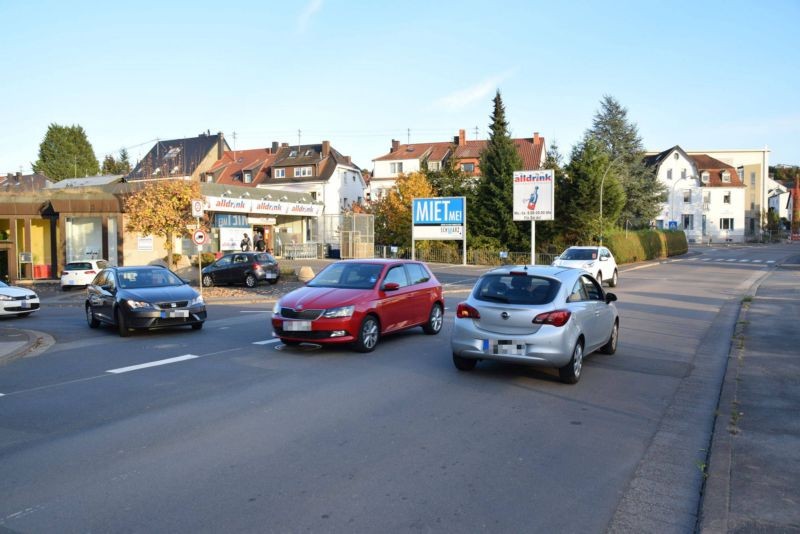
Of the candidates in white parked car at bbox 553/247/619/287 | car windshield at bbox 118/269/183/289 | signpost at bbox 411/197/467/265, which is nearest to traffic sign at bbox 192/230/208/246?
car windshield at bbox 118/269/183/289

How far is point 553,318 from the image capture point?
8562 millimetres

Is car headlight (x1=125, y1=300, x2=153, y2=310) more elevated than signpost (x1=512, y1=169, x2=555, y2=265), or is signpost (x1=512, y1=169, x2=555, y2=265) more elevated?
signpost (x1=512, y1=169, x2=555, y2=265)

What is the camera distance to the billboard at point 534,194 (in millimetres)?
38000

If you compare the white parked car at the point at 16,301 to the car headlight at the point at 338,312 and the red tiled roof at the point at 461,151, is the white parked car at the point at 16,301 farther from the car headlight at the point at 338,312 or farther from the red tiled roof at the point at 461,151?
the red tiled roof at the point at 461,151

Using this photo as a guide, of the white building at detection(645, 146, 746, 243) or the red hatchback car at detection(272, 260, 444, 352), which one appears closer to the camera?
the red hatchback car at detection(272, 260, 444, 352)

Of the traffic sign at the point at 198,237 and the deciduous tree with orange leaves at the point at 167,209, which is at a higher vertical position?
the deciduous tree with orange leaves at the point at 167,209

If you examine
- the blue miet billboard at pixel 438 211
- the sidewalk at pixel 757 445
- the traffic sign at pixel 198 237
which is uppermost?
the blue miet billboard at pixel 438 211

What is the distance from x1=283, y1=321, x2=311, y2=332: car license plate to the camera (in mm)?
10781

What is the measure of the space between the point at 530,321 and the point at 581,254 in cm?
1939

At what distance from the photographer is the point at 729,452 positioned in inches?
230

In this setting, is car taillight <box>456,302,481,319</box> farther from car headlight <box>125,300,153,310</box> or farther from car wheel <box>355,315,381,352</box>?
car headlight <box>125,300,153,310</box>

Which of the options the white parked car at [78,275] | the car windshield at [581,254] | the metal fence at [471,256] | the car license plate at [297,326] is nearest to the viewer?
the car license plate at [297,326]

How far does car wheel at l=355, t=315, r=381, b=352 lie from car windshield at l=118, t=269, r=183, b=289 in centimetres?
584


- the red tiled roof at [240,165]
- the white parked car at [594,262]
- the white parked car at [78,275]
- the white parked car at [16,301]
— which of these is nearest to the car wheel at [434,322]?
the white parked car at [16,301]
